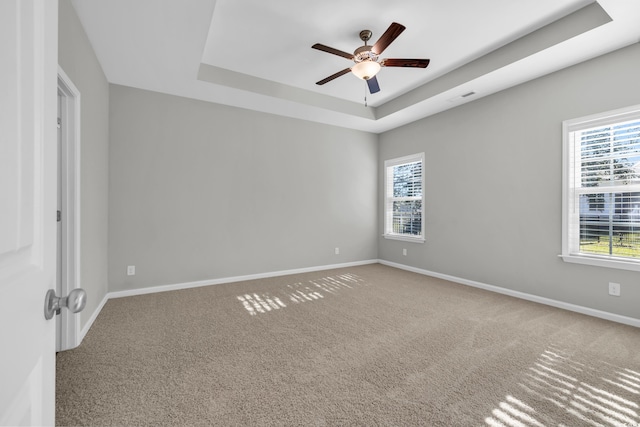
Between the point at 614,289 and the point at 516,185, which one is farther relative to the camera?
the point at 516,185

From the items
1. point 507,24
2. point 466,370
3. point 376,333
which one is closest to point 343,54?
point 507,24

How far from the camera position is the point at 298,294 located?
371cm

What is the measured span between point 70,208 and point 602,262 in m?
4.84

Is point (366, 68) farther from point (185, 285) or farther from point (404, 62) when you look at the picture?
point (185, 285)

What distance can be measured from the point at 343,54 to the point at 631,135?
9.44 ft

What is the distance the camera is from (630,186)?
280 centimetres

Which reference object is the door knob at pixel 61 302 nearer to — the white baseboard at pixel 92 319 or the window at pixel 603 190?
the white baseboard at pixel 92 319

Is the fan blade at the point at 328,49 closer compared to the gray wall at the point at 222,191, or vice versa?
the fan blade at the point at 328,49

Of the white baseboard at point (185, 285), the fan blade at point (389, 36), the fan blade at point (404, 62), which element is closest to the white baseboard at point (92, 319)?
the white baseboard at point (185, 285)

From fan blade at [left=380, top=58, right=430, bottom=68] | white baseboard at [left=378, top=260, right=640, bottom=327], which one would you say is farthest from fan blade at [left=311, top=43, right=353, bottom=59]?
white baseboard at [left=378, top=260, right=640, bottom=327]

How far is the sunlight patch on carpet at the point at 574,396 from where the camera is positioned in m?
1.56

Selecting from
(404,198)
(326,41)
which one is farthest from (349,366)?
(404,198)

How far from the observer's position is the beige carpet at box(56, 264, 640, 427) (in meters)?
1.59

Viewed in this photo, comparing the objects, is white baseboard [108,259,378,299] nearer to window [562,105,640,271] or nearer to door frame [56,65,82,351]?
door frame [56,65,82,351]
